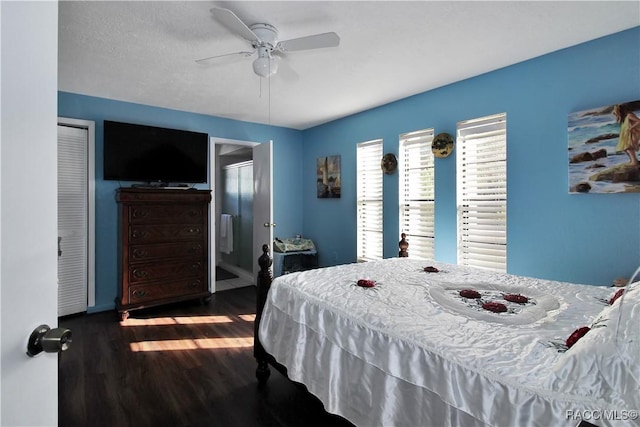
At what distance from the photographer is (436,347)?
1.22 metres

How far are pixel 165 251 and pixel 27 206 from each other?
11.2 feet

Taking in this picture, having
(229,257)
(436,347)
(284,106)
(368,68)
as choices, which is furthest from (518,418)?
(229,257)

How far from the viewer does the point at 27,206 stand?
0.61m

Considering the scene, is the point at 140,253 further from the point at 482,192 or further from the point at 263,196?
the point at 482,192

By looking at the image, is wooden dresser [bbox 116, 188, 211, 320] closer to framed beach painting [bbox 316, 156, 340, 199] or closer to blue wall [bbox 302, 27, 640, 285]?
framed beach painting [bbox 316, 156, 340, 199]

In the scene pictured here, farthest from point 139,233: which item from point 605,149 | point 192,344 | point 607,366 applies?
point 605,149

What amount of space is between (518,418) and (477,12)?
2.26 metres

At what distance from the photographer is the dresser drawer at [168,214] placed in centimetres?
357

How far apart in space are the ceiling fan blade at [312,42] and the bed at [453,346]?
143 centimetres

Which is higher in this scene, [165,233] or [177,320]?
[165,233]

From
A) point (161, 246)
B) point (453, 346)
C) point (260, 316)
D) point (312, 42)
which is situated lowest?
point (260, 316)

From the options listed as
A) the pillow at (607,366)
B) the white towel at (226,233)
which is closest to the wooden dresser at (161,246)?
the white towel at (226,233)

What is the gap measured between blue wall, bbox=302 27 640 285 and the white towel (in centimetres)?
372

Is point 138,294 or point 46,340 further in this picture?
point 138,294
